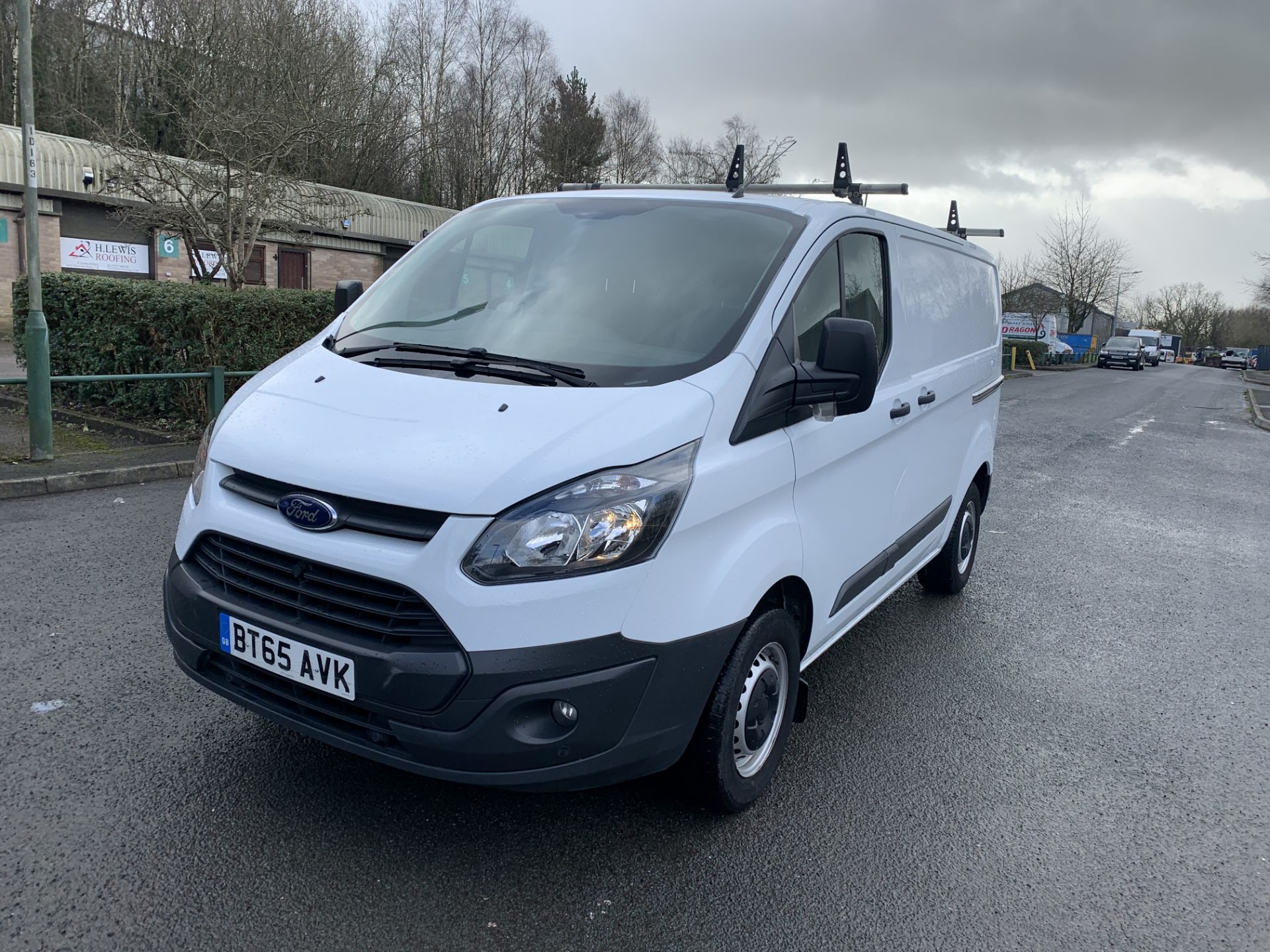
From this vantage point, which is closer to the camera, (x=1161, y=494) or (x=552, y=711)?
(x=552, y=711)

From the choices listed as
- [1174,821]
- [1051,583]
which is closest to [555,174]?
[1051,583]

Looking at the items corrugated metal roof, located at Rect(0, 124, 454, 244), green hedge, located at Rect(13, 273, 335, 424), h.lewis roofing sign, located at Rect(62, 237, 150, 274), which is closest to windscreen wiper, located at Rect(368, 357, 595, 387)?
green hedge, located at Rect(13, 273, 335, 424)

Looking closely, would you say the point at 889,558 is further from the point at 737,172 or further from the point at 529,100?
the point at 529,100

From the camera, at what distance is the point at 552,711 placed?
255 cm

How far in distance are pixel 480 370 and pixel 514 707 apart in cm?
110

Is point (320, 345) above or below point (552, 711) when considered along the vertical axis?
above

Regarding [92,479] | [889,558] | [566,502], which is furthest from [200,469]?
[92,479]

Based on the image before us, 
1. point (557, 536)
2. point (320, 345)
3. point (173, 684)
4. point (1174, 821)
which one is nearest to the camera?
point (557, 536)

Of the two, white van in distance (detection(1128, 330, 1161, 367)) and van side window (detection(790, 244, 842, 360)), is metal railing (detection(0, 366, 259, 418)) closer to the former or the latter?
van side window (detection(790, 244, 842, 360))

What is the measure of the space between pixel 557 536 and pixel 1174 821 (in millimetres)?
2410

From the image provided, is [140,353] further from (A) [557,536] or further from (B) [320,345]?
(A) [557,536]

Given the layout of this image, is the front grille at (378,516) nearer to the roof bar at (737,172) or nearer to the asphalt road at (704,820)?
the asphalt road at (704,820)

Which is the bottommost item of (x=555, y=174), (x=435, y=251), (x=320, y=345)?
(x=320, y=345)

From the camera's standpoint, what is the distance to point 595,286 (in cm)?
347
